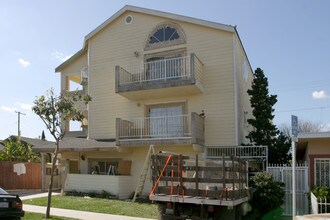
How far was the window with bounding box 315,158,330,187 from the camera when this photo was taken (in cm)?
1437

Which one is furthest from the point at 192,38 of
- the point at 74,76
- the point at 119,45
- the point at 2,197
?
the point at 2,197

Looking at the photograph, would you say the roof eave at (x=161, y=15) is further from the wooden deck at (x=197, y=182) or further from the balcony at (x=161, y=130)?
the wooden deck at (x=197, y=182)

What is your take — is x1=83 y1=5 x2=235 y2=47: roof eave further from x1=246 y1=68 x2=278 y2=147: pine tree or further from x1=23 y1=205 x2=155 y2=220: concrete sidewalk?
x1=23 y1=205 x2=155 y2=220: concrete sidewalk

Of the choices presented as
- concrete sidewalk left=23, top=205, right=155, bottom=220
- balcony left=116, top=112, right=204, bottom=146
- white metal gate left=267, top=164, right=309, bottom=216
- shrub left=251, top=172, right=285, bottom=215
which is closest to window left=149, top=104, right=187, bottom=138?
balcony left=116, top=112, right=204, bottom=146

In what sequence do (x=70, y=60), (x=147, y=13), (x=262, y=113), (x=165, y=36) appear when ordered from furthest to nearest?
(x=70, y=60), (x=147, y=13), (x=165, y=36), (x=262, y=113)

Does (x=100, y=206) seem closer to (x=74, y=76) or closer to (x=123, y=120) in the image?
(x=123, y=120)

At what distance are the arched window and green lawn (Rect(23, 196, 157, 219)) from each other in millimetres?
8562

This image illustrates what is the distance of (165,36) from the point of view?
2014 centimetres

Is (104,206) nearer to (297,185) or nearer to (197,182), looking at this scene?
(197,182)

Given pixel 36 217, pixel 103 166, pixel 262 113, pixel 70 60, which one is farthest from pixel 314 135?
pixel 70 60

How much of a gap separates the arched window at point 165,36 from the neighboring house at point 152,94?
2.1 inches

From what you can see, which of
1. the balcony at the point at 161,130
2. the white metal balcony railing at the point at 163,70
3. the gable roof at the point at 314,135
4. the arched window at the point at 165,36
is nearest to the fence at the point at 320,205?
the gable roof at the point at 314,135

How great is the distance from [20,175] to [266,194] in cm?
1653

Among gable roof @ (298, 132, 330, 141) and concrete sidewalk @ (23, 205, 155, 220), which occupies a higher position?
gable roof @ (298, 132, 330, 141)
